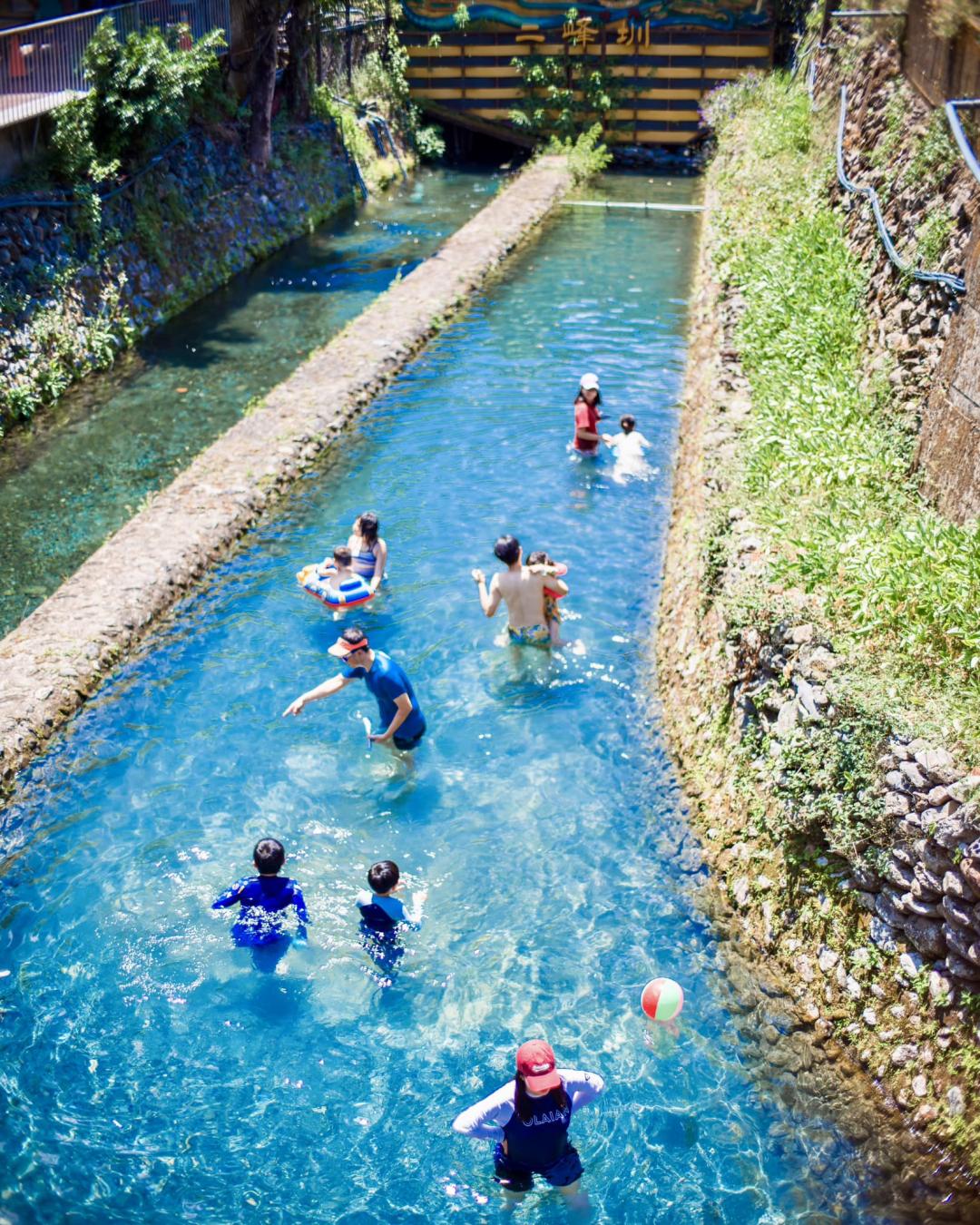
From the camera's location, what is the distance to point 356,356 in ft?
61.2

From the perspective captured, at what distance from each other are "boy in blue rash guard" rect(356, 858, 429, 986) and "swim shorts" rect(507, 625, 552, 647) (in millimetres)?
3601

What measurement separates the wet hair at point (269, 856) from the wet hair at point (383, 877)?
68 centimetres

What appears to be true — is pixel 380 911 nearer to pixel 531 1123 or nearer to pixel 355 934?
pixel 355 934

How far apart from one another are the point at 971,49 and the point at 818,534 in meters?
6.50

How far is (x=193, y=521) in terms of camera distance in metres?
13.5

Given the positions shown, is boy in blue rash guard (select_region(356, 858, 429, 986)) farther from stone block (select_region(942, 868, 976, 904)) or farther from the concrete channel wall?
the concrete channel wall

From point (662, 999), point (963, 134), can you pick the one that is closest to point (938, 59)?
point (963, 134)

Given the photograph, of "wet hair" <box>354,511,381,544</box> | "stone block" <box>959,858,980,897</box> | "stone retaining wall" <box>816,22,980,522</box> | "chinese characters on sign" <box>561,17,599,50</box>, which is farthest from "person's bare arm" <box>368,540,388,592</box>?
"chinese characters on sign" <box>561,17,599,50</box>

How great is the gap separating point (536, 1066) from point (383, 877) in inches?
83.5

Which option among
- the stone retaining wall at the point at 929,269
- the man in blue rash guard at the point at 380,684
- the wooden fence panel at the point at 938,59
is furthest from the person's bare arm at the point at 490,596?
the wooden fence panel at the point at 938,59

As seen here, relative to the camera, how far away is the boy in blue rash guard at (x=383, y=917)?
7656mm

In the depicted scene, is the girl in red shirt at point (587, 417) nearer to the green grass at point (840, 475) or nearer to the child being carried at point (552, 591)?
the green grass at point (840, 475)

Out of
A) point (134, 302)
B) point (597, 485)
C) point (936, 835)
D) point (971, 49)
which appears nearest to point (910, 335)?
point (971, 49)

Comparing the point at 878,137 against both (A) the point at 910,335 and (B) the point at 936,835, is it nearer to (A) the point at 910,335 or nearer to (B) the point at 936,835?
(A) the point at 910,335
